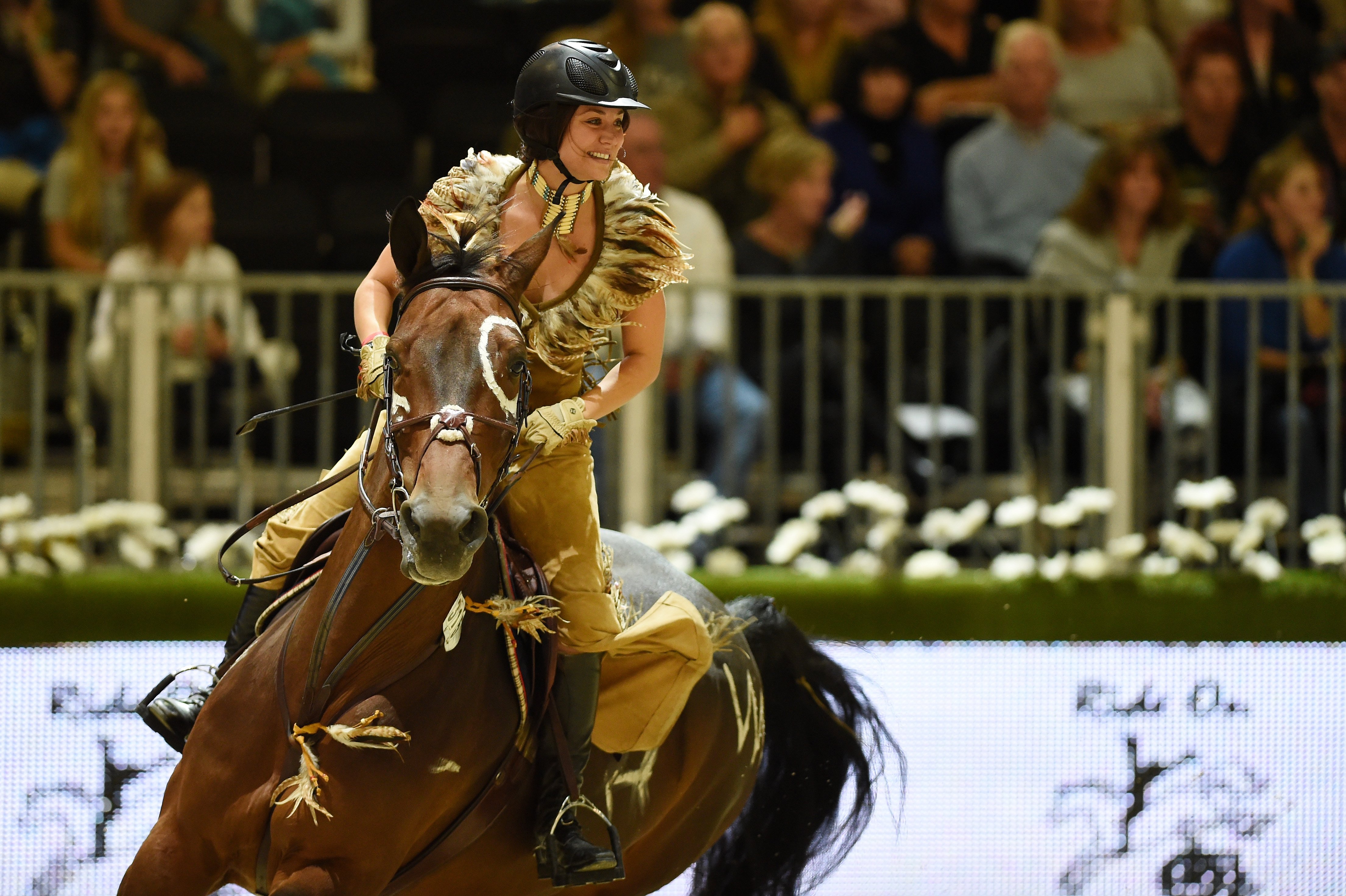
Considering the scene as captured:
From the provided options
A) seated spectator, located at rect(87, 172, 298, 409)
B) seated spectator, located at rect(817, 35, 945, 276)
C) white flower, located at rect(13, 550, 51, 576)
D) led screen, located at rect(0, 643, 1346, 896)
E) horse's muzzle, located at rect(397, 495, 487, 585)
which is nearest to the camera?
horse's muzzle, located at rect(397, 495, 487, 585)

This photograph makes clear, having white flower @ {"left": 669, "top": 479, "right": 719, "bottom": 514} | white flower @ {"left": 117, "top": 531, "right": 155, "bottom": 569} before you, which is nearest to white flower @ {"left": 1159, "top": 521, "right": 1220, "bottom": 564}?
white flower @ {"left": 669, "top": 479, "right": 719, "bottom": 514}

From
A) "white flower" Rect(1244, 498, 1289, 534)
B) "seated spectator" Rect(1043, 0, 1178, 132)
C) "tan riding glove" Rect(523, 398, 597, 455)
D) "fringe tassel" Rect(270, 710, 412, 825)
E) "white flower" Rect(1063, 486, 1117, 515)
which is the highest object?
"seated spectator" Rect(1043, 0, 1178, 132)

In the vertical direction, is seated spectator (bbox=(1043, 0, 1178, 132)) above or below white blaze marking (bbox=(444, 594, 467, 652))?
above

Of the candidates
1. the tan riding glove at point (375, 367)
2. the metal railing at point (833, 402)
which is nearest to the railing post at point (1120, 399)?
the metal railing at point (833, 402)

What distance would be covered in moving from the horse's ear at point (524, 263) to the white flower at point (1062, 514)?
382cm

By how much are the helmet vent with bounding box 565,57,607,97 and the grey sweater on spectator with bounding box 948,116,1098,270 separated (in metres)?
4.83

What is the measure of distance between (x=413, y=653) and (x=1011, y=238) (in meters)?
5.32

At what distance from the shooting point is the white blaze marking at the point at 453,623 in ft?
11.0

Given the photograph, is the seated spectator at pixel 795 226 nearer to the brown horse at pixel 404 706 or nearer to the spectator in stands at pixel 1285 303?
the spectator in stands at pixel 1285 303

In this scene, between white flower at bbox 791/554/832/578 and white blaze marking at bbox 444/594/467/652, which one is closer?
white blaze marking at bbox 444/594/467/652

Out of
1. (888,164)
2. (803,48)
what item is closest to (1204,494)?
(888,164)

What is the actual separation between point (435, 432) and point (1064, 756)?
275cm

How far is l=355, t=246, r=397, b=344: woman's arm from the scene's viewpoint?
3.31 meters

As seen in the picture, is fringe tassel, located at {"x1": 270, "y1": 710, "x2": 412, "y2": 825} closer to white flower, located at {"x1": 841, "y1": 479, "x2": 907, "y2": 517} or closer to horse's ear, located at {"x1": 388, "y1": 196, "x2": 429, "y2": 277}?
horse's ear, located at {"x1": 388, "y1": 196, "x2": 429, "y2": 277}
